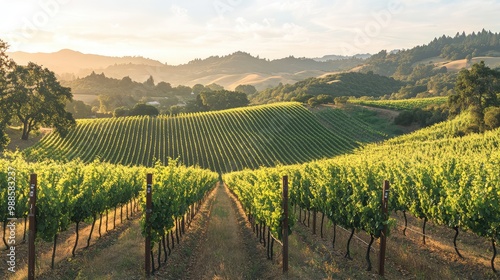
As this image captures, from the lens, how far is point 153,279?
1112 centimetres

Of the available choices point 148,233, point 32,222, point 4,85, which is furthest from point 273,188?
point 4,85

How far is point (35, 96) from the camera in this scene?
197ft

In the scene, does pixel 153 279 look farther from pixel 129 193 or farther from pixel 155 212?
pixel 129 193

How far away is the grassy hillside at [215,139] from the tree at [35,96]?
16.9 feet

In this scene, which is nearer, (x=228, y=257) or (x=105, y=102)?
(x=228, y=257)

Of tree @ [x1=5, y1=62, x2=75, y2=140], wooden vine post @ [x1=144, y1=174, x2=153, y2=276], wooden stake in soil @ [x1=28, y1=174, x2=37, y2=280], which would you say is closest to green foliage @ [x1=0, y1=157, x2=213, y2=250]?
wooden vine post @ [x1=144, y1=174, x2=153, y2=276]

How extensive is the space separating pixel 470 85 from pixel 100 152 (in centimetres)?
6614

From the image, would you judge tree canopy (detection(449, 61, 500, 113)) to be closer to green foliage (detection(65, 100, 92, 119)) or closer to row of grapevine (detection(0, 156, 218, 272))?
row of grapevine (detection(0, 156, 218, 272))

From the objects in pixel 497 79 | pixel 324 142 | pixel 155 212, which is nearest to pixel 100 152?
pixel 324 142

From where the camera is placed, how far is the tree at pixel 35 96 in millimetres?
57125

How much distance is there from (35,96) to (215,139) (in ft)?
108

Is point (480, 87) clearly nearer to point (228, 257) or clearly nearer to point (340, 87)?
point (228, 257)

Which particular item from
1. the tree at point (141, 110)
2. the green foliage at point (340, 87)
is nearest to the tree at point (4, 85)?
the tree at point (141, 110)

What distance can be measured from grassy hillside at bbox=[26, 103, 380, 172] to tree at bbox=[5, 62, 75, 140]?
5.15m
